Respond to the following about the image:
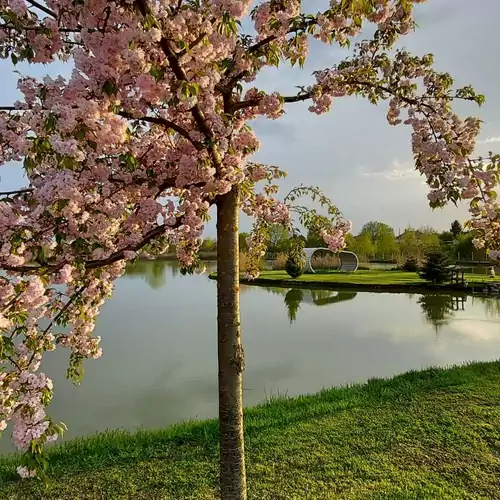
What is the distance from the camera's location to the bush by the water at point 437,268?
18297mm

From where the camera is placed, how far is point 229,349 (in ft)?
6.61

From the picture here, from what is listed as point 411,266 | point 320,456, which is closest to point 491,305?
point 411,266

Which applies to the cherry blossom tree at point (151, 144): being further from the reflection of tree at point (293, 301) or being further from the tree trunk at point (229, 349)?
the reflection of tree at point (293, 301)

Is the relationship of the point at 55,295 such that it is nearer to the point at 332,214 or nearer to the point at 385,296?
the point at 332,214

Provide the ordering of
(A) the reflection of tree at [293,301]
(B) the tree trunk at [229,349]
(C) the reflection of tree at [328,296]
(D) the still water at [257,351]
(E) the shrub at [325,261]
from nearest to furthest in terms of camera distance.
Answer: (B) the tree trunk at [229,349] < (D) the still water at [257,351] < (A) the reflection of tree at [293,301] < (C) the reflection of tree at [328,296] < (E) the shrub at [325,261]

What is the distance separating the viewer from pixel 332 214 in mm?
3059

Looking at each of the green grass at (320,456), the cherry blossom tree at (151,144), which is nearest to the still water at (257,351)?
the green grass at (320,456)

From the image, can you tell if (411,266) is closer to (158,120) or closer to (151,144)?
(151,144)

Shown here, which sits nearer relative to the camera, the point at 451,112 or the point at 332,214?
the point at 451,112

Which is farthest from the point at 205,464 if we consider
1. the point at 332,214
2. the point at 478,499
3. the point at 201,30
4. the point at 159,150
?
the point at 201,30

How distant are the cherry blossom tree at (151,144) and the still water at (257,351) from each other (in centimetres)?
329

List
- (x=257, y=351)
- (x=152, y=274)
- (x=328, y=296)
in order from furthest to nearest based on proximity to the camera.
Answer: (x=152, y=274)
(x=328, y=296)
(x=257, y=351)

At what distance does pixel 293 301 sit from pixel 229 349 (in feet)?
44.8

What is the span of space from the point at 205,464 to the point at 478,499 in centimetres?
186
